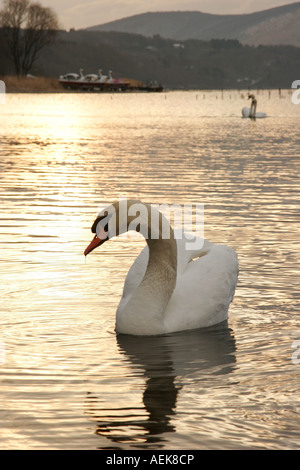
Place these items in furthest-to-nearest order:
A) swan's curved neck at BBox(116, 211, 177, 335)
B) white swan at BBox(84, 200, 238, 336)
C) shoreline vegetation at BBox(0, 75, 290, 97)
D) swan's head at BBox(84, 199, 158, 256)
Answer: shoreline vegetation at BBox(0, 75, 290, 97), swan's curved neck at BBox(116, 211, 177, 335), white swan at BBox(84, 200, 238, 336), swan's head at BBox(84, 199, 158, 256)

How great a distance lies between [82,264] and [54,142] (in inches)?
1002

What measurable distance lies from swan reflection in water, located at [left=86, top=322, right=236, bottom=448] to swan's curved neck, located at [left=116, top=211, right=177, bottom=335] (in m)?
0.14

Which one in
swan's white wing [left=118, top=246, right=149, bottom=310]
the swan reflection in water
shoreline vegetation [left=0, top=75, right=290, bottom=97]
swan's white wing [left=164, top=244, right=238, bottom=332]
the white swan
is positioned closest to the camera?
the swan reflection in water

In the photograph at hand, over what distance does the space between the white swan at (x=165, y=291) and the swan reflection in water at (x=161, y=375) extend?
0.44ft

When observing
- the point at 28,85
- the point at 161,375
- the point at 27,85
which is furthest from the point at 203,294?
the point at 28,85

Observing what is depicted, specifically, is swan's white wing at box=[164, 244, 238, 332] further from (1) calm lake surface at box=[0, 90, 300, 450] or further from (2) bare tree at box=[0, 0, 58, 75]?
(2) bare tree at box=[0, 0, 58, 75]

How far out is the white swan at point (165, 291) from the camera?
8148 mm

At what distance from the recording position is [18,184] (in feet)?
67.0

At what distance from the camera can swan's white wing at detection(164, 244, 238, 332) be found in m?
8.44

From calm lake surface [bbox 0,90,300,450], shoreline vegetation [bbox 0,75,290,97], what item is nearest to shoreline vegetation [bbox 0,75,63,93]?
shoreline vegetation [bbox 0,75,290,97]

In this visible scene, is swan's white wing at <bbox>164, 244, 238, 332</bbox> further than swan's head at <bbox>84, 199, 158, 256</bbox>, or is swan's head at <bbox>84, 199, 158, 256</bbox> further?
swan's white wing at <bbox>164, 244, 238, 332</bbox>

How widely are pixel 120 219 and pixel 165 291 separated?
851 millimetres

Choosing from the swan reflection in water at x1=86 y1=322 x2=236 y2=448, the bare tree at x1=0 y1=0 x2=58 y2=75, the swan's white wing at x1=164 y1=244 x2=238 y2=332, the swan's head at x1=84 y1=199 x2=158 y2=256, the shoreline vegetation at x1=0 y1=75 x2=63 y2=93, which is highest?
the bare tree at x1=0 y1=0 x2=58 y2=75
